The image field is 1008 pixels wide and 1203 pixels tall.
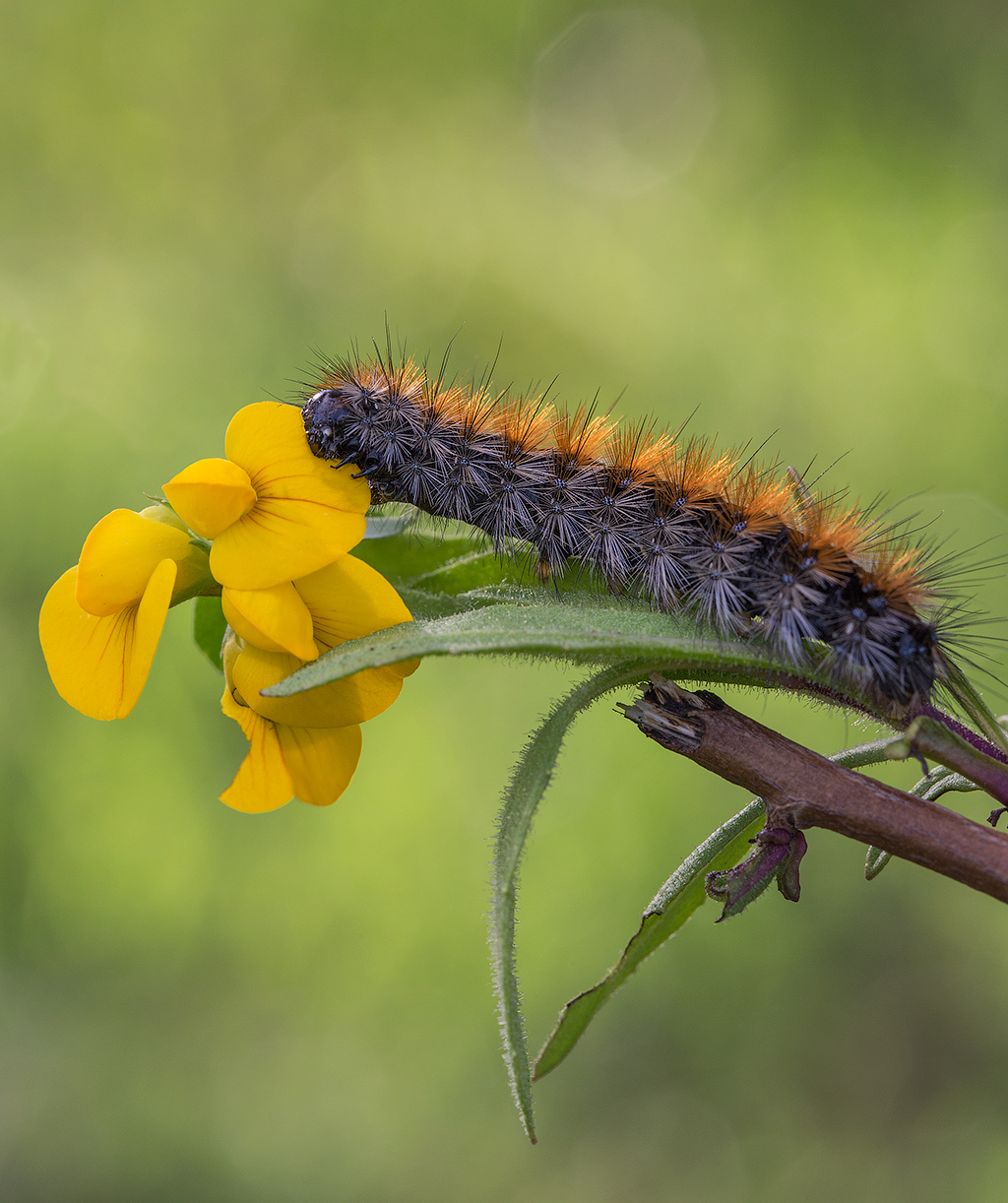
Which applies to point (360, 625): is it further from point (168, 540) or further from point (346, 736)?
point (168, 540)

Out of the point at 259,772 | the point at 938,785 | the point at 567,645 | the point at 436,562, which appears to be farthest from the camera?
the point at 436,562

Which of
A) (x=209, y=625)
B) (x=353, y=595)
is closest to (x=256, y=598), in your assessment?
(x=353, y=595)

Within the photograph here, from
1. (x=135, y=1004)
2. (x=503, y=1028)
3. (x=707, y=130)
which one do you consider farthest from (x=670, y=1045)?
(x=707, y=130)

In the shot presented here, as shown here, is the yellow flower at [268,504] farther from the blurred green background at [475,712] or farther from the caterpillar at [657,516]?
the blurred green background at [475,712]

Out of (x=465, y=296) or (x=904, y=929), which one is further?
(x=465, y=296)

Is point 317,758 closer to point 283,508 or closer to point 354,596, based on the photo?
point 354,596

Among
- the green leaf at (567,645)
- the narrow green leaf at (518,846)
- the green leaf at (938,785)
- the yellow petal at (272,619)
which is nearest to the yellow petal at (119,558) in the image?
the yellow petal at (272,619)
